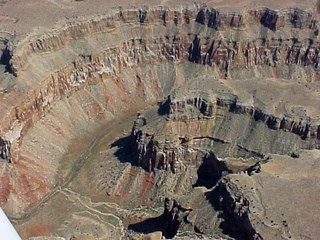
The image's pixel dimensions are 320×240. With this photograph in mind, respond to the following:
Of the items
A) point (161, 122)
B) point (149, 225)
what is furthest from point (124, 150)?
point (149, 225)

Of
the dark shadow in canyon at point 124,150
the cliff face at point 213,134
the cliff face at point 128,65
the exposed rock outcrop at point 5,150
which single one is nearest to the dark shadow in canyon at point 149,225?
the cliff face at point 213,134

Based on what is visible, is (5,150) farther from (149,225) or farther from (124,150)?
(149,225)

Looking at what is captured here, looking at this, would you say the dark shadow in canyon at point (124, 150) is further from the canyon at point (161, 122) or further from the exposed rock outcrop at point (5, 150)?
the exposed rock outcrop at point (5, 150)

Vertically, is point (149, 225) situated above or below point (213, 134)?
below

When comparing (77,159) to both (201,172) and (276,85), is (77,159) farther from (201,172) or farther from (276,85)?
(276,85)

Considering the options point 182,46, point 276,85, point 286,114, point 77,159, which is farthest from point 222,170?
point 182,46
